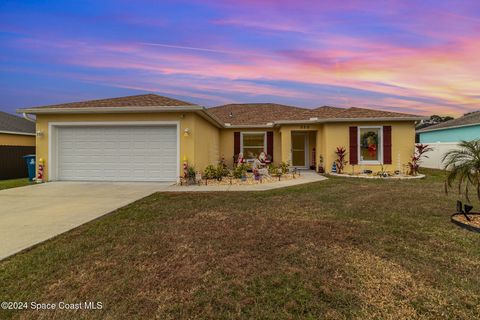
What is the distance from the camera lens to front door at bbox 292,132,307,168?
698 inches

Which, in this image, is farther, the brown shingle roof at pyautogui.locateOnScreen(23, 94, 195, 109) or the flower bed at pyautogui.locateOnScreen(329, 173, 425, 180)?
the flower bed at pyautogui.locateOnScreen(329, 173, 425, 180)

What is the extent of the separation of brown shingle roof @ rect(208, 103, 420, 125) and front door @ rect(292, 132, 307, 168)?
156 centimetres

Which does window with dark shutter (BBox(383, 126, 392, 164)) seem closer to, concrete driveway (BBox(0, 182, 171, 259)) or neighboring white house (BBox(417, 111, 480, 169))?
neighboring white house (BBox(417, 111, 480, 169))

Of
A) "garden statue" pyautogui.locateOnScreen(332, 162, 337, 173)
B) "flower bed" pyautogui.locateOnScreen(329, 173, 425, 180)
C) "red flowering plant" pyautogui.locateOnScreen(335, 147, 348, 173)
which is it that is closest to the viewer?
"flower bed" pyautogui.locateOnScreen(329, 173, 425, 180)

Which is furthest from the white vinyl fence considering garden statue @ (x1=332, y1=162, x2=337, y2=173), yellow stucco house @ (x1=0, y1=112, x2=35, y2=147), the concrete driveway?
yellow stucco house @ (x1=0, y1=112, x2=35, y2=147)

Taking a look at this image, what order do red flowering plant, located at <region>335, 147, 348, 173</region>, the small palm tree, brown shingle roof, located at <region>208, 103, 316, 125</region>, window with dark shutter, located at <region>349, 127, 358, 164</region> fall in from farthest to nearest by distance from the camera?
brown shingle roof, located at <region>208, 103, 316, 125</region> < window with dark shutter, located at <region>349, 127, 358, 164</region> < red flowering plant, located at <region>335, 147, 348, 173</region> < the small palm tree

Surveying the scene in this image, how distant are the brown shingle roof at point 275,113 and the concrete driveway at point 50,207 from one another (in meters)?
8.99

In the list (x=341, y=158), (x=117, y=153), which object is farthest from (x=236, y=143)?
(x=117, y=153)

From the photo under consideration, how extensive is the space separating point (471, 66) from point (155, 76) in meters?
16.3

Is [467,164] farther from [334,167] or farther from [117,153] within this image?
[117,153]

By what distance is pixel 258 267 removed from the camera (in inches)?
134

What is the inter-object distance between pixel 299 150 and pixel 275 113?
12.9ft

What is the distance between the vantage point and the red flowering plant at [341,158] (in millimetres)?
13666

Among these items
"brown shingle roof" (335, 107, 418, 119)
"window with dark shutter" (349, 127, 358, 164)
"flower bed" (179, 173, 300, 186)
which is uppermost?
"brown shingle roof" (335, 107, 418, 119)
